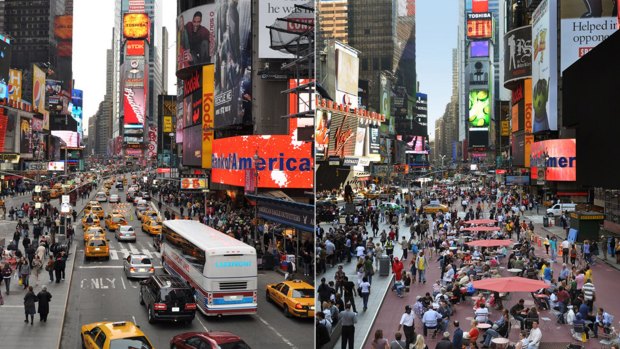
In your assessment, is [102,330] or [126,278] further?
[126,278]

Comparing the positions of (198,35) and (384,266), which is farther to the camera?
(198,35)

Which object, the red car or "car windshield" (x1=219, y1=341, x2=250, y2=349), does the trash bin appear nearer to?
the red car

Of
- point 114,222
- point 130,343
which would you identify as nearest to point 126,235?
point 114,222

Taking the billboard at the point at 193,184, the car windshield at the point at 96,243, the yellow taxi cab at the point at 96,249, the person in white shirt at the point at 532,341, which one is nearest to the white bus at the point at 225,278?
the person in white shirt at the point at 532,341

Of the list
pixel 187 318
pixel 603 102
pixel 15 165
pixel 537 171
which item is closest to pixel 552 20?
pixel 537 171

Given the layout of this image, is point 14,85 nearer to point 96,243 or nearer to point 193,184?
point 193,184

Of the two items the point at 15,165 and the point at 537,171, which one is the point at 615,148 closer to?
the point at 537,171
